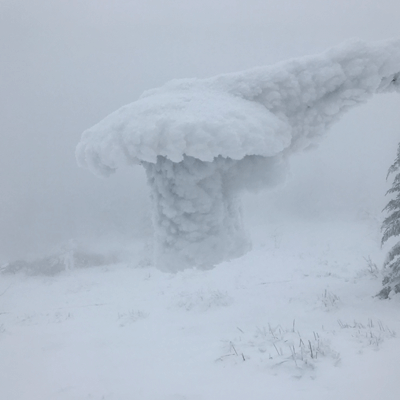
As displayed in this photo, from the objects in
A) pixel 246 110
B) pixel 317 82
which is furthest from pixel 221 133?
pixel 317 82

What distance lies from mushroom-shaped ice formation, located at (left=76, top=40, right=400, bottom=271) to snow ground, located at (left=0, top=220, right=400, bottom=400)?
321 cm

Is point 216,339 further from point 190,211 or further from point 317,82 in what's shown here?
point 317,82

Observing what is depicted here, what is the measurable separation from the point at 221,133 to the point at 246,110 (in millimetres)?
233

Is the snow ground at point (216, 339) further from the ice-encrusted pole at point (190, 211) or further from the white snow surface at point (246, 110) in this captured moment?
the white snow surface at point (246, 110)

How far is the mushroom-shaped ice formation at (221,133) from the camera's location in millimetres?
1218

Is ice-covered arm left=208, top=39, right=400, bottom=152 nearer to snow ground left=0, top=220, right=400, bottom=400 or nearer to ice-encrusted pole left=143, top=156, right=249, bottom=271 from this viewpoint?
ice-encrusted pole left=143, top=156, right=249, bottom=271

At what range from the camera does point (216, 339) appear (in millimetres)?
6168

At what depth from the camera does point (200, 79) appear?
5.35 ft

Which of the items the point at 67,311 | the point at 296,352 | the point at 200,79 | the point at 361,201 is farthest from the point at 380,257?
the point at 200,79

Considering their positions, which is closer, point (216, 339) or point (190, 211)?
point (190, 211)

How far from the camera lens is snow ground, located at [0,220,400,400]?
4.22m

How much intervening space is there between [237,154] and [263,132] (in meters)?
0.16

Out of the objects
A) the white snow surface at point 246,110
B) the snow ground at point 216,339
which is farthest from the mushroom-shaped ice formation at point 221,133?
the snow ground at point 216,339

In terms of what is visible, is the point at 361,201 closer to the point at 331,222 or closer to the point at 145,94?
the point at 331,222
